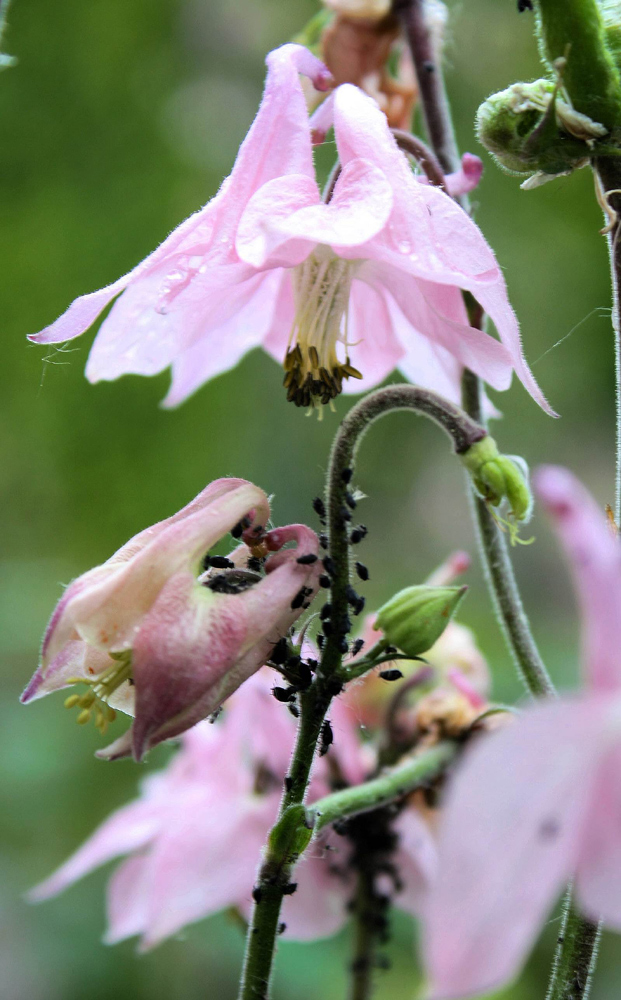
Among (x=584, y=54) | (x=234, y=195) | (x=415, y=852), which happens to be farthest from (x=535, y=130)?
(x=415, y=852)

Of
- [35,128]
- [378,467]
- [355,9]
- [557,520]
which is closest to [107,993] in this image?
[355,9]

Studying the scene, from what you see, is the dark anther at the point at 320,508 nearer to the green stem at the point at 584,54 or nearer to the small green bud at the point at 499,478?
the small green bud at the point at 499,478

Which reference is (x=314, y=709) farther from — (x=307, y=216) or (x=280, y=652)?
(x=307, y=216)

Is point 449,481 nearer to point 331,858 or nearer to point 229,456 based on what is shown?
point 229,456

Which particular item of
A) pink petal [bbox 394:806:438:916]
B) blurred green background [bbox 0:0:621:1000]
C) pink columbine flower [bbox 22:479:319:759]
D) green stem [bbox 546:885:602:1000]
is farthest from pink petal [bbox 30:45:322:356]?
blurred green background [bbox 0:0:621:1000]

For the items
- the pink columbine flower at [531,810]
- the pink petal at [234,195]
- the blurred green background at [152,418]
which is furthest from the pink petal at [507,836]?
the blurred green background at [152,418]
